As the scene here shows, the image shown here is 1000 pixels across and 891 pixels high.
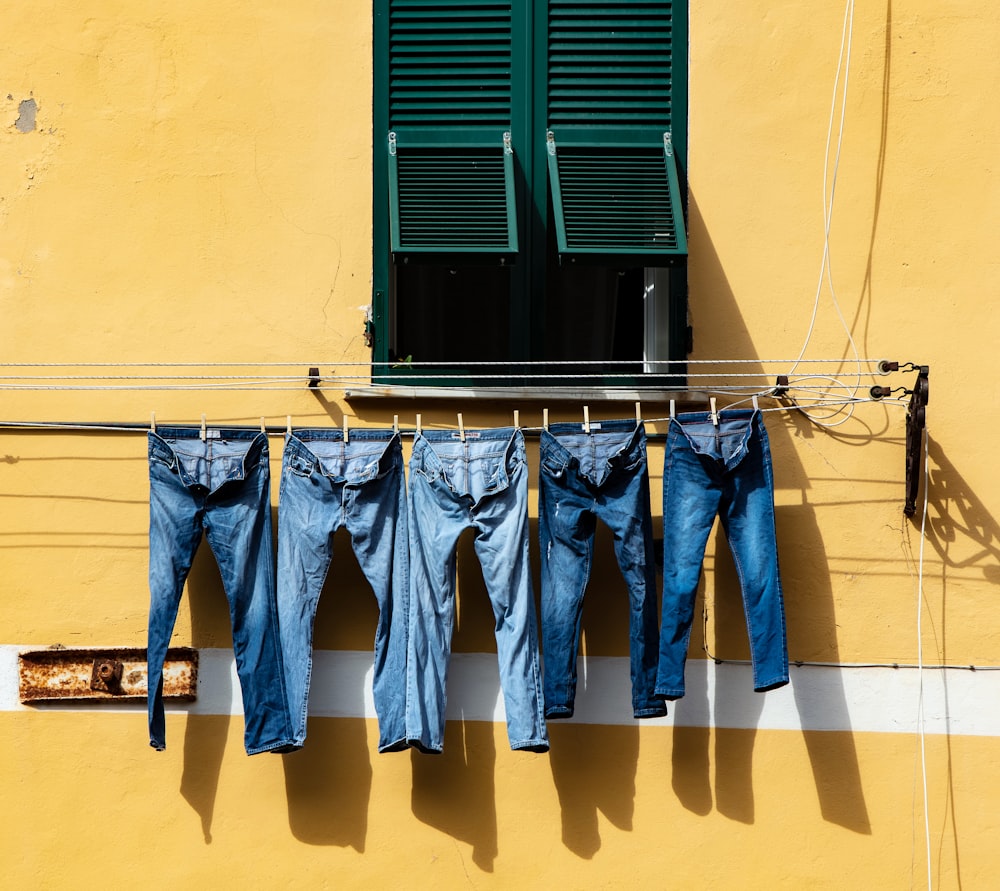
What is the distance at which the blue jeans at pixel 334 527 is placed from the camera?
4430 millimetres

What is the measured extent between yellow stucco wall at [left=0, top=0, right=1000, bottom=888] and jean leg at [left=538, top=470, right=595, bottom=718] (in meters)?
0.24

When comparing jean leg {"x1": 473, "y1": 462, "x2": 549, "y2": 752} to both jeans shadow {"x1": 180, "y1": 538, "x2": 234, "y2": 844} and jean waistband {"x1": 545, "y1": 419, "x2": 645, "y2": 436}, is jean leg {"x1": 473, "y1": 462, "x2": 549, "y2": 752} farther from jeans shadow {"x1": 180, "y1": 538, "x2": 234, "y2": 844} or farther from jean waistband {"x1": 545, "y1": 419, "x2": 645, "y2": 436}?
jeans shadow {"x1": 180, "y1": 538, "x2": 234, "y2": 844}

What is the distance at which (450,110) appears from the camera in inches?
192

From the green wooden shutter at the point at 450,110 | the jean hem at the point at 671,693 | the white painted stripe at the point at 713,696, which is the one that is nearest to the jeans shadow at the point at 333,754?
the white painted stripe at the point at 713,696

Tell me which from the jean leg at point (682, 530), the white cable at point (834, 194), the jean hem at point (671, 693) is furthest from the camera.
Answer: the white cable at point (834, 194)

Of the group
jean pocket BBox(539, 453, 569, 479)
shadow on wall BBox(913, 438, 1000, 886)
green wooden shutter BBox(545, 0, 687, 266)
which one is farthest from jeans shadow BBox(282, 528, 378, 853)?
shadow on wall BBox(913, 438, 1000, 886)

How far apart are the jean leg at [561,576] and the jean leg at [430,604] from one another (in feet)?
Result: 1.06

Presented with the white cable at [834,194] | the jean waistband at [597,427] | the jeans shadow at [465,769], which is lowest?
the jeans shadow at [465,769]

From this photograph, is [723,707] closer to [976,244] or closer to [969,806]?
[969,806]

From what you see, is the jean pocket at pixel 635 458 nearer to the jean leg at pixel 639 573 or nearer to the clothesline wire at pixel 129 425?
the jean leg at pixel 639 573

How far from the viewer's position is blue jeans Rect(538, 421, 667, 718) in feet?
14.4

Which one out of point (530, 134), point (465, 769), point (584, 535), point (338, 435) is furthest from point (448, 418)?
point (465, 769)

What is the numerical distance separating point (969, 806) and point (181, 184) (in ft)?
13.0

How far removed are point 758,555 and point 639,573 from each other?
45 cm
